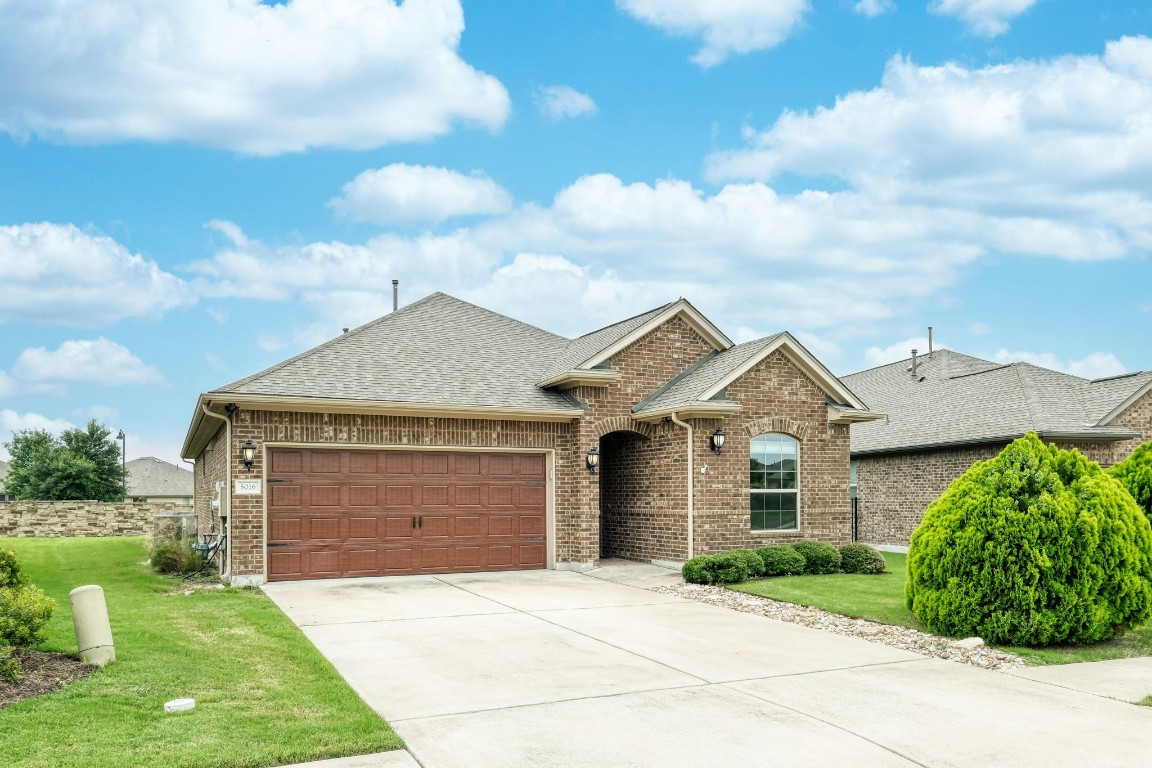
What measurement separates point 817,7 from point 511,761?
44.6 feet

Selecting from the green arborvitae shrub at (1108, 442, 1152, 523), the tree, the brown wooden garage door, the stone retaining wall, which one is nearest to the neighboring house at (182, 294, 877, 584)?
the brown wooden garage door

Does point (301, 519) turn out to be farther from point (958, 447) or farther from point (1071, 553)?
point (958, 447)

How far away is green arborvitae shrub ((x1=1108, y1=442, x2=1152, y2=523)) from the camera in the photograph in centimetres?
1202

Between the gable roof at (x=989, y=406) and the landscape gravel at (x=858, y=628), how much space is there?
995 centimetres

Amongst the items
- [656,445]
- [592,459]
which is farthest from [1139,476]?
[592,459]

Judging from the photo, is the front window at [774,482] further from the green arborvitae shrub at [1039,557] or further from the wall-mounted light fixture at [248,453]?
the wall-mounted light fixture at [248,453]

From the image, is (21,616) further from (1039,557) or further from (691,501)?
(691,501)

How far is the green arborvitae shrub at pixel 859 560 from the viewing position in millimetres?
16672

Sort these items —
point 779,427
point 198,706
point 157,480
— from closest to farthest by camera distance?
point 198,706 < point 779,427 < point 157,480

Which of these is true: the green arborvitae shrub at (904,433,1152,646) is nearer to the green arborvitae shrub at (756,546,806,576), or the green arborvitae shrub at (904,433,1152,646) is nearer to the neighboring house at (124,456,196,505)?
the green arborvitae shrub at (756,546,806,576)

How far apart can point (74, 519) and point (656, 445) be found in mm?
30211

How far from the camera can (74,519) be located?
3744cm

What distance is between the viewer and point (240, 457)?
14695 millimetres

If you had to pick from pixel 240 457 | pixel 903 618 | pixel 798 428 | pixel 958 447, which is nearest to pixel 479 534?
pixel 240 457
